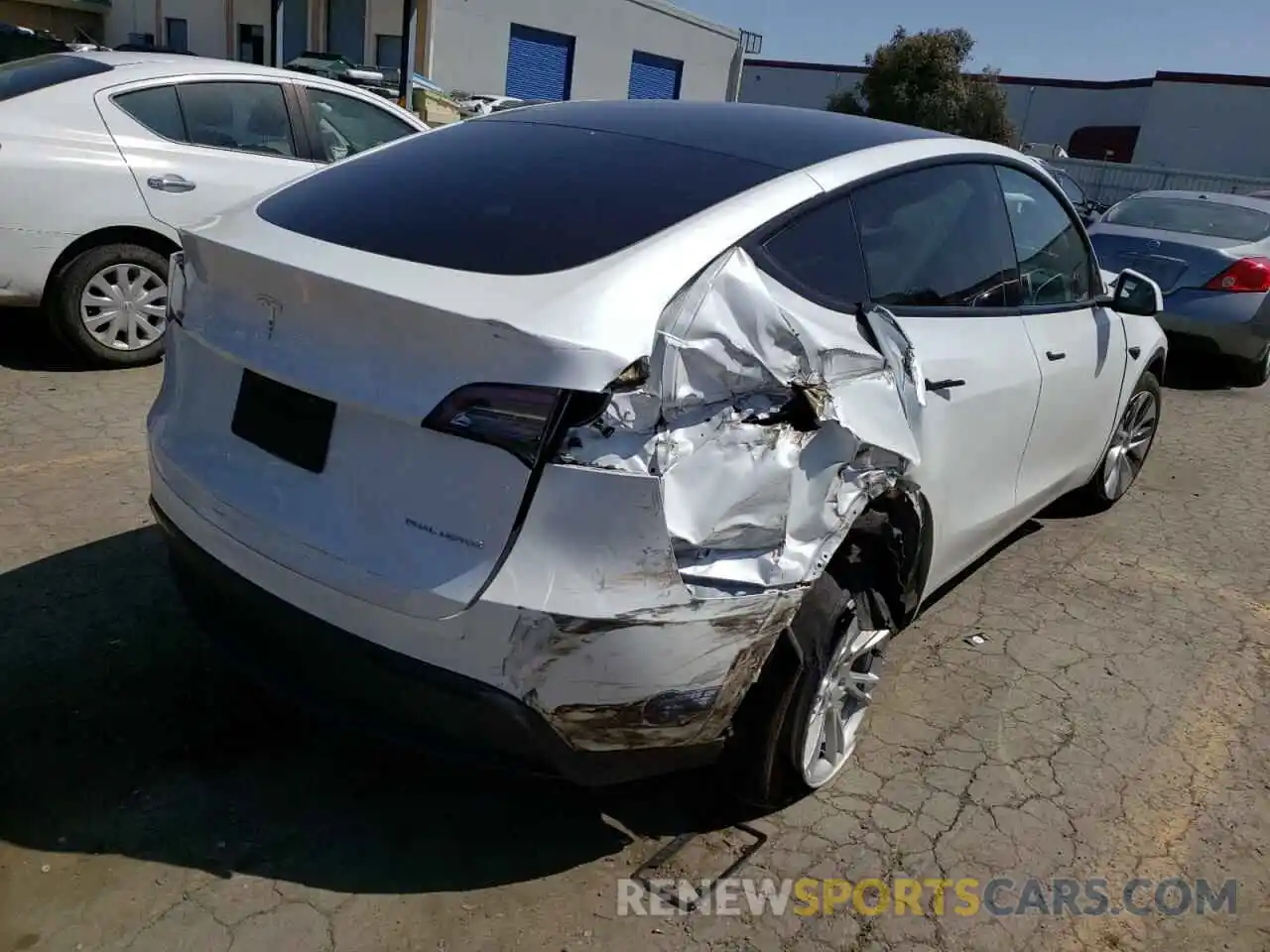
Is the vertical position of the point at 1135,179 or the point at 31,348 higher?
the point at 1135,179

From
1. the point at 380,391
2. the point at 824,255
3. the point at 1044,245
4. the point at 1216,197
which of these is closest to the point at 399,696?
the point at 380,391

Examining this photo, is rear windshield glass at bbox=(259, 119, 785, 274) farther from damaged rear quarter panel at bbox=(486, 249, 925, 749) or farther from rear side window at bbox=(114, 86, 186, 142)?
rear side window at bbox=(114, 86, 186, 142)

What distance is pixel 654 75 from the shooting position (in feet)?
134

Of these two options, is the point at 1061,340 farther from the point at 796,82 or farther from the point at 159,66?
the point at 796,82

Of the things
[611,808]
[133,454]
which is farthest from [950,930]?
[133,454]

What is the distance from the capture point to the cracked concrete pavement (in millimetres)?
2385

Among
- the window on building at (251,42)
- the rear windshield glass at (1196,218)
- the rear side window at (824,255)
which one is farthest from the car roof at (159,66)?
the window on building at (251,42)

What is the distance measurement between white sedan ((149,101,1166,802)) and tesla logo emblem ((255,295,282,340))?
0.01m

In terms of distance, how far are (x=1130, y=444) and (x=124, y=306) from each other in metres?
5.34

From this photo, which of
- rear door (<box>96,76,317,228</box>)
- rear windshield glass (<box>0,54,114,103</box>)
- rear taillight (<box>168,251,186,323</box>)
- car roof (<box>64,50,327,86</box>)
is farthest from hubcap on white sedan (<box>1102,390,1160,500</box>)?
rear windshield glass (<box>0,54,114,103</box>)

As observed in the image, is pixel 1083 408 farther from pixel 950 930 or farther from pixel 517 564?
pixel 517 564

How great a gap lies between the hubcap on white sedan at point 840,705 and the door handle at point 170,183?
4647 millimetres

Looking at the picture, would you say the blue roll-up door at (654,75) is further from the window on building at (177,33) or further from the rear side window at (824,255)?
the rear side window at (824,255)

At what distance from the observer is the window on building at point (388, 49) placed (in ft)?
100
